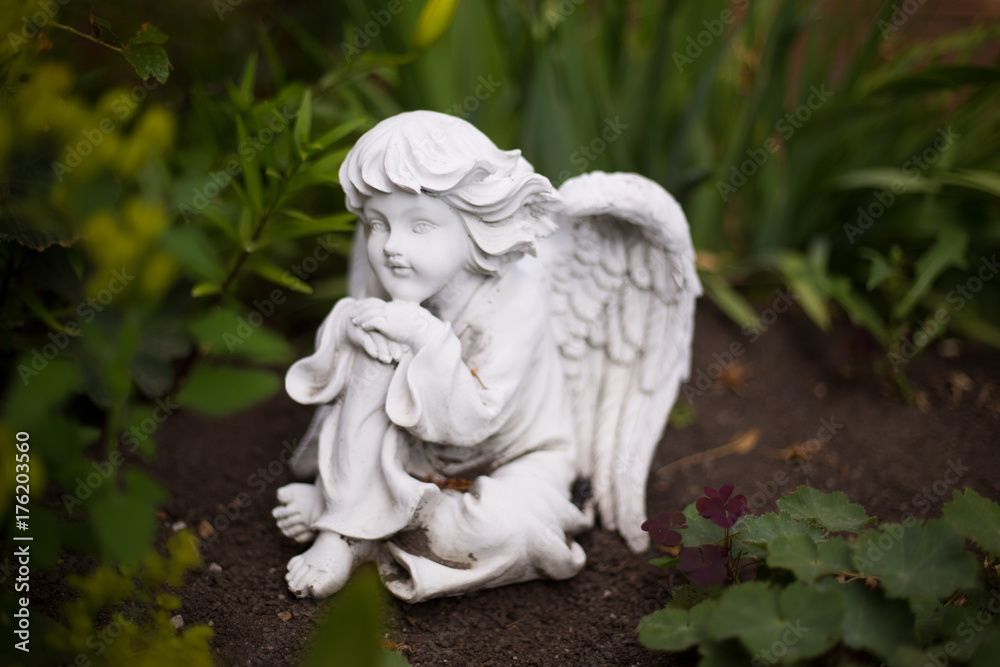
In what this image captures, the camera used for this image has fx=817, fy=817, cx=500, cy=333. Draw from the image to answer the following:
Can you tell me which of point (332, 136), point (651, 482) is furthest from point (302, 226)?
point (651, 482)

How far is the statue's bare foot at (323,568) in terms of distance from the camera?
1.58 m

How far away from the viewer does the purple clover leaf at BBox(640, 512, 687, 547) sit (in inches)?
60.7

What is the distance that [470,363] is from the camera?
163 centimetres

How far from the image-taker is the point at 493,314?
5.42 ft

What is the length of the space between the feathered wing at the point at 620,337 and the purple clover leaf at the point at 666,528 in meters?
0.25

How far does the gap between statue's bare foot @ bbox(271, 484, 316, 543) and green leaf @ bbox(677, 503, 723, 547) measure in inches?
29.3

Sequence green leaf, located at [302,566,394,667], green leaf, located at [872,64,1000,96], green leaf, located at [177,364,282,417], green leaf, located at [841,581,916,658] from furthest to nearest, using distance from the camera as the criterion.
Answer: green leaf, located at [872,64,1000,96]
green leaf, located at [841,581,916,658]
green leaf, located at [177,364,282,417]
green leaf, located at [302,566,394,667]

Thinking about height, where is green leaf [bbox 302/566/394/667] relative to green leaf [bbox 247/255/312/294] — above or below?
above

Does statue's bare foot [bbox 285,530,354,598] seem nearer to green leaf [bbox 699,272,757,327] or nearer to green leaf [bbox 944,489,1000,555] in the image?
green leaf [bbox 944,489,1000,555]

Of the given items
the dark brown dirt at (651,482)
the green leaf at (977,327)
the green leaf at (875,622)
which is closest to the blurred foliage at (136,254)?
the dark brown dirt at (651,482)

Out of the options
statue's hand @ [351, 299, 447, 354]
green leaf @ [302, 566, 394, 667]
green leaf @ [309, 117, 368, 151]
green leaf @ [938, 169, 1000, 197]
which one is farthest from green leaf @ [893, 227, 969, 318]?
green leaf @ [302, 566, 394, 667]

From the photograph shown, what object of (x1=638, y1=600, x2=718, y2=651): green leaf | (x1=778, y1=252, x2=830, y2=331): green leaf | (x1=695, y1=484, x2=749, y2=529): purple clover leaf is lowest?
(x1=778, y1=252, x2=830, y2=331): green leaf

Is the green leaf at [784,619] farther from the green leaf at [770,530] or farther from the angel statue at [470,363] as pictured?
the angel statue at [470,363]

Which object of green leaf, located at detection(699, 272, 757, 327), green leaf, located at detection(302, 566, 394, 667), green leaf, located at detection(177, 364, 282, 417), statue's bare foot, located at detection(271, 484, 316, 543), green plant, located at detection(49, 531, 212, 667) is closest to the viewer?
green leaf, located at detection(302, 566, 394, 667)
